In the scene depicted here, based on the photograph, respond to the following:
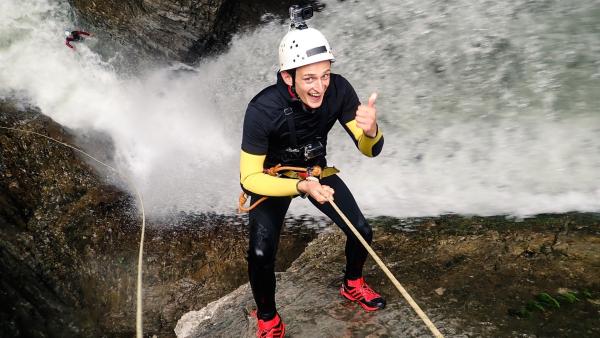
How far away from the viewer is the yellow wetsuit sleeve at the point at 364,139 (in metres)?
3.96

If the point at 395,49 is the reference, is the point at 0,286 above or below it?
below

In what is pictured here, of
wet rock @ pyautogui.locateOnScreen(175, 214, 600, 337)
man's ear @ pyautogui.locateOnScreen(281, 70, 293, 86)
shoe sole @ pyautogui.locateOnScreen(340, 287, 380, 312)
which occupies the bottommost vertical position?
wet rock @ pyautogui.locateOnScreen(175, 214, 600, 337)

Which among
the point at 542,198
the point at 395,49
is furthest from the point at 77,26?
the point at 542,198

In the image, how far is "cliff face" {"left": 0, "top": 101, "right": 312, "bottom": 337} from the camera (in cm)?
566

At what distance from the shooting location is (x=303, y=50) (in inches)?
145

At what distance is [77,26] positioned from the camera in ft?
35.2

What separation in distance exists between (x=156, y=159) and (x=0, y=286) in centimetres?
518

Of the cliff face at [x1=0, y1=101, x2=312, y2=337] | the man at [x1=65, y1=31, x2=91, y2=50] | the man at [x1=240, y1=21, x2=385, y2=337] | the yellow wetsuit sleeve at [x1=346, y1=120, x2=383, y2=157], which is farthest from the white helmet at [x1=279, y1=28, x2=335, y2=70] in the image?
the man at [x1=65, y1=31, x2=91, y2=50]

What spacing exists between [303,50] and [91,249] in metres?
4.84

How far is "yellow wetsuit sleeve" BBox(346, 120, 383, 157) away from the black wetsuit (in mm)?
15

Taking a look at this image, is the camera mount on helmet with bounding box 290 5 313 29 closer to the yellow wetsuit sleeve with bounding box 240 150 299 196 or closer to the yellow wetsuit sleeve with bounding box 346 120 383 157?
the yellow wetsuit sleeve with bounding box 346 120 383 157

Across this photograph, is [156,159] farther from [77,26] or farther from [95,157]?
[77,26]

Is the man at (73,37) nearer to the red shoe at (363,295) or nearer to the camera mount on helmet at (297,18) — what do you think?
the camera mount on helmet at (297,18)

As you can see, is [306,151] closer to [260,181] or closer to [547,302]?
[260,181]
